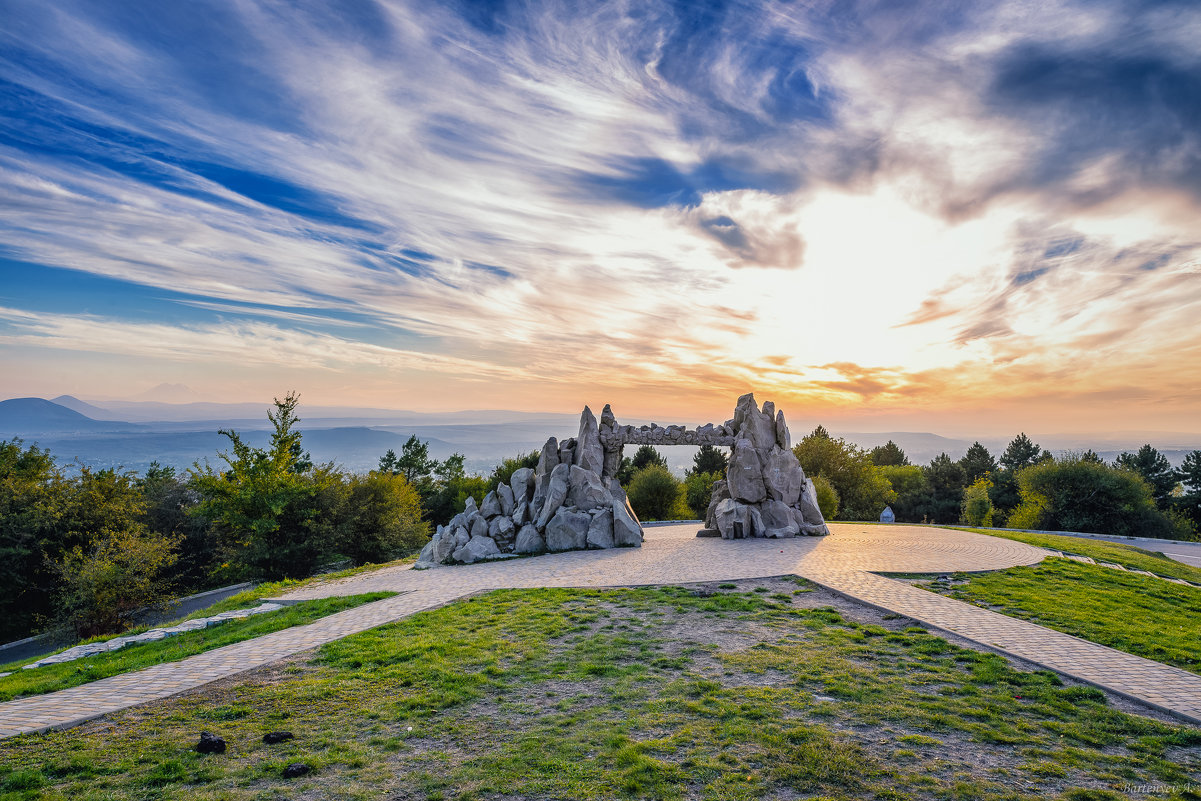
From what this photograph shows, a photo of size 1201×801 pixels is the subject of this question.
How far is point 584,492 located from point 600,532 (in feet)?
6.13

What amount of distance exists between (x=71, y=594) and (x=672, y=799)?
2720 centimetres

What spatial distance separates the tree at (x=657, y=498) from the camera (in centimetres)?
4228

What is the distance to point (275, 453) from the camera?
29.4 m

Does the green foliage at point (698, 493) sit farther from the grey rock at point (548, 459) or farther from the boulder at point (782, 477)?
the grey rock at point (548, 459)

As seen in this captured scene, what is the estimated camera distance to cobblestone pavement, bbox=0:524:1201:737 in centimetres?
877

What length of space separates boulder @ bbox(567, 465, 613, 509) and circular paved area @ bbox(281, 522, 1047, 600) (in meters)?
2.32

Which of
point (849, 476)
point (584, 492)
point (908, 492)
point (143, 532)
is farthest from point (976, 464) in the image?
point (143, 532)

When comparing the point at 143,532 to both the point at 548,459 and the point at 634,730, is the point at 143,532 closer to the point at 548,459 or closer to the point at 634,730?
the point at 548,459

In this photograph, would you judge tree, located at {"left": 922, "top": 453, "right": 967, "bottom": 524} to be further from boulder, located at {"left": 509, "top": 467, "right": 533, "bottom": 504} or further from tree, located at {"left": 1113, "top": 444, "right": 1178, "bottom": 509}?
boulder, located at {"left": 509, "top": 467, "right": 533, "bottom": 504}

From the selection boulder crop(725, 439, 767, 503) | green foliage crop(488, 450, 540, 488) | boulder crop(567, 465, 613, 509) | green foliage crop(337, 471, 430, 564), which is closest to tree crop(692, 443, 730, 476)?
green foliage crop(488, 450, 540, 488)

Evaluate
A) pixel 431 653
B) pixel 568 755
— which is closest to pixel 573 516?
pixel 431 653

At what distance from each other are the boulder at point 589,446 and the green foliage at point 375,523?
14.7 meters

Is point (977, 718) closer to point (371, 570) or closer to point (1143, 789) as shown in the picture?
point (1143, 789)

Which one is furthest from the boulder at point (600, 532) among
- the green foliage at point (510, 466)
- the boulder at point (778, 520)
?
the green foliage at point (510, 466)
